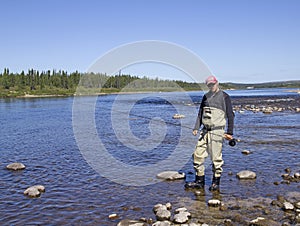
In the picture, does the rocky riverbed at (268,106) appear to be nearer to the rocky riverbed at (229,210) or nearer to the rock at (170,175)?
the rock at (170,175)

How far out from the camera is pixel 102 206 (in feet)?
25.5

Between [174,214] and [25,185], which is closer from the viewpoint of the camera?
[174,214]

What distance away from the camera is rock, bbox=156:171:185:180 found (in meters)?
9.76

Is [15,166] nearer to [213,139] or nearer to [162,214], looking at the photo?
[162,214]

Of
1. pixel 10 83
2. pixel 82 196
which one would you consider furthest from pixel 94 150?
pixel 10 83

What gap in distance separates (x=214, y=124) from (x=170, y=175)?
2.50 meters

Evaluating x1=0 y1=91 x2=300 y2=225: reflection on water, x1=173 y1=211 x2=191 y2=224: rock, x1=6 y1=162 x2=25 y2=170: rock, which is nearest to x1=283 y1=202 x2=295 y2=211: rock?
x1=0 y1=91 x2=300 y2=225: reflection on water

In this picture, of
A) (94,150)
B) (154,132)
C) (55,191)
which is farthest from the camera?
(154,132)

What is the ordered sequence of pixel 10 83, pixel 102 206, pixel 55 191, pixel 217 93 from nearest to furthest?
pixel 102 206 → pixel 217 93 → pixel 55 191 → pixel 10 83

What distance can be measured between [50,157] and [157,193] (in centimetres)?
665

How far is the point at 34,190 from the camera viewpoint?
8.72 metres

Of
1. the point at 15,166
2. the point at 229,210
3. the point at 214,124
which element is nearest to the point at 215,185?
the point at 229,210

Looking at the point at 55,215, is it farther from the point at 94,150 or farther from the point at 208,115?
the point at 94,150

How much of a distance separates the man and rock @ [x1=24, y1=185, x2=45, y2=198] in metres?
4.36
